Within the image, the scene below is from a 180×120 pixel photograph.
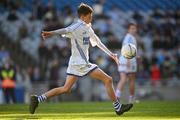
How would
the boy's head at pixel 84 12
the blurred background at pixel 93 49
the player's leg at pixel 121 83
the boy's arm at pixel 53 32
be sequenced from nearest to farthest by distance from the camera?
the boy's arm at pixel 53 32 → the boy's head at pixel 84 12 → the player's leg at pixel 121 83 → the blurred background at pixel 93 49

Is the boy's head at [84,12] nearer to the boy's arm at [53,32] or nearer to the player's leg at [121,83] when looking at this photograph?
the boy's arm at [53,32]

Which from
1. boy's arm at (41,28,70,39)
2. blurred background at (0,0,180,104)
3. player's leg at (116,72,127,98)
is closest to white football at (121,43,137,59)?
player's leg at (116,72,127,98)

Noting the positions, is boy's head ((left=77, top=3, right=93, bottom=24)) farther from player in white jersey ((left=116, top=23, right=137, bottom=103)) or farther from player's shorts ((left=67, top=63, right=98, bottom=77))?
player in white jersey ((left=116, top=23, right=137, bottom=103))

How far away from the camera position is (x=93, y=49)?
31312mm

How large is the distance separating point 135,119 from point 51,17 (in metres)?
18.8

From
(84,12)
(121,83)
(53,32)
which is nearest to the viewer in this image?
(53,32)

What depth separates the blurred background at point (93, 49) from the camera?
93.8 feet

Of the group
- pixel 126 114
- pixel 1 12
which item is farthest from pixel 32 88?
pixel 126 114

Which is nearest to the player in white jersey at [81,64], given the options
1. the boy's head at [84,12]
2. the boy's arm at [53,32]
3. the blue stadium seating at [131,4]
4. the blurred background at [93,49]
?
the boy's head at [84,12]

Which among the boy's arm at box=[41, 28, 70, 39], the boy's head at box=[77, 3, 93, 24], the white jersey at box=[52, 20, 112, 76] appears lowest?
the white jersey at box=[52, 20, 112, 76]

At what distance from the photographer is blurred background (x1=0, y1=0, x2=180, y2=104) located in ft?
93.8

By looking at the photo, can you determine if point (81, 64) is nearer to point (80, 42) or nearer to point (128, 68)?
point (80, 42)

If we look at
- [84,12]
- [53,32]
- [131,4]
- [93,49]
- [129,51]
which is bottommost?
[93,49]

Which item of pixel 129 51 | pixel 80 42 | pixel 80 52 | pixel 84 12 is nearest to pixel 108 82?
pixel 80 52
